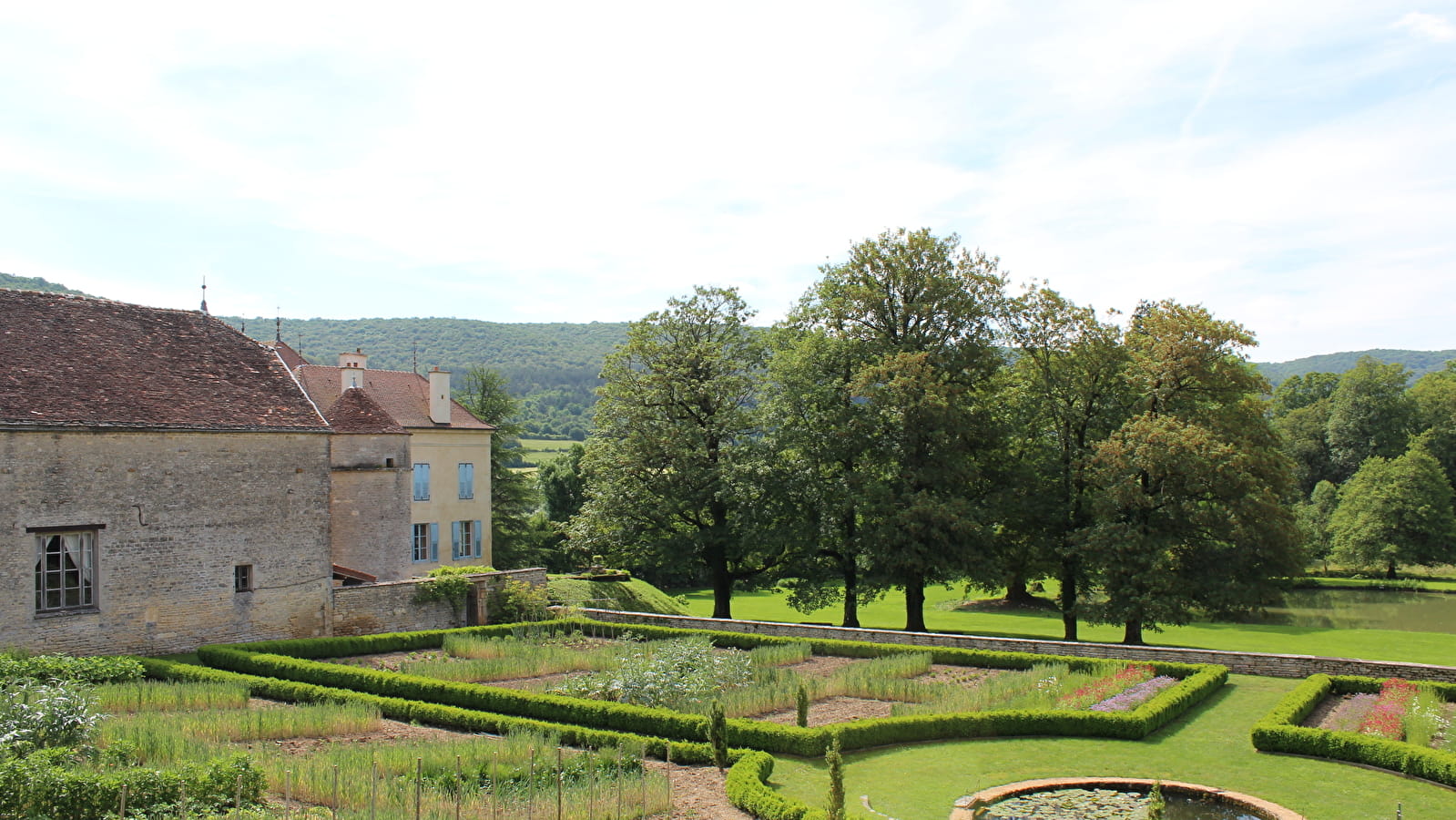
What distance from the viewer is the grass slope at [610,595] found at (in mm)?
34250

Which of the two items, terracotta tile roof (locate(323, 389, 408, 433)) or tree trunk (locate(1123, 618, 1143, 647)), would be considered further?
terracotta tile roof (locate(323, 389, 408, 433))

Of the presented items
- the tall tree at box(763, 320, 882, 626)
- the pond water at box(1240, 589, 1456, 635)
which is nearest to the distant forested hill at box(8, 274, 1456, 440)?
the pond water at box(1240, 589, 1456, 635)

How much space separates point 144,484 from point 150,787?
13260mm

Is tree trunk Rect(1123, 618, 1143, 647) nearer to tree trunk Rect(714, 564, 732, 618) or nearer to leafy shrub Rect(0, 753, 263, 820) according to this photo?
tree trunk Rect(714, 564, 732, 618)

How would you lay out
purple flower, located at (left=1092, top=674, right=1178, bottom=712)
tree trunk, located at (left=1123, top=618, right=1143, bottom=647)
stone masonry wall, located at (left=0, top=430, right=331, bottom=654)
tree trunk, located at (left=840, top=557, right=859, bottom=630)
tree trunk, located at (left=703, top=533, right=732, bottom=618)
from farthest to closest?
tree trunk, located at (left=703, top=533, right=732, bottom=618) → tree trunk, located at (left=840, top=557, right=859, bottom=630) → tree trunk, located at (left=1123, top=618, right=1143, bottom=647) → stone masonry wall, located at (left=0, top=430, right=331, bottom=654) → purple flower, located at (left=1092, top=674, right=1178, bottom=712)

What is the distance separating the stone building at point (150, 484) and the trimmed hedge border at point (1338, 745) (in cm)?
2095

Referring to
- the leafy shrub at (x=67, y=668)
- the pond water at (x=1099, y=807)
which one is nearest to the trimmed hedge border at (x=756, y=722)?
the leafy shrub at (x=67, y=668)

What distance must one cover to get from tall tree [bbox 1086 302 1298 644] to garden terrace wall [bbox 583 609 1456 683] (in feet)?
17.8

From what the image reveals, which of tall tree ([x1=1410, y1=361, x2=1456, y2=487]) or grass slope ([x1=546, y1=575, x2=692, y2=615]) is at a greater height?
tall tree ([x1=1410, y1=361, x2=1456, y2=487])

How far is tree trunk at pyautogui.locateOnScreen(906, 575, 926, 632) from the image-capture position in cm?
3055

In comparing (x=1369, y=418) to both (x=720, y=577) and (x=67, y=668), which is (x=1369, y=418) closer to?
(x=720, y=577)

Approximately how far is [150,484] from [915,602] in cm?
2105

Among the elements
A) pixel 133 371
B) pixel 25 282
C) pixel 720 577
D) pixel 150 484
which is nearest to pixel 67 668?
pixel 150 484

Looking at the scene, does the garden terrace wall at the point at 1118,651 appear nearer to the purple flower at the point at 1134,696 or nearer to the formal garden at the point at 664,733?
the formal garden at the point at 664,733
